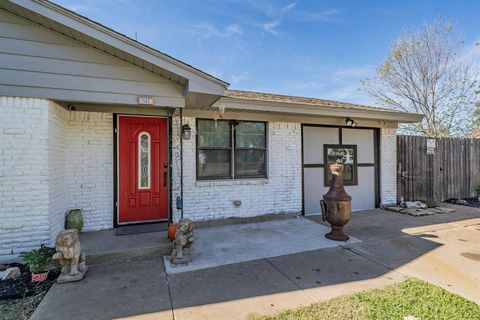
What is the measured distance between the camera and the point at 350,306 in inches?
99.3

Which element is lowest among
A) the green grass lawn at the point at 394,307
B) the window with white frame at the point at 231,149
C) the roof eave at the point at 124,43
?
the green grass lawn at the point at 394,307

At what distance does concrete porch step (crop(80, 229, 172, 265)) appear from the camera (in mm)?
3676

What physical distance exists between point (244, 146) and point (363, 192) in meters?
3.80

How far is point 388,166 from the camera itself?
7312mm

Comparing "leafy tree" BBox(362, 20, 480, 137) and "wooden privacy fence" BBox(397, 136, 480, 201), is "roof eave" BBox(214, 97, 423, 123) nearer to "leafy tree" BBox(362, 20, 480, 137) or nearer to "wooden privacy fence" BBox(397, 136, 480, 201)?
"wooden privacy fence" BBox(397, 136, 480, 201)

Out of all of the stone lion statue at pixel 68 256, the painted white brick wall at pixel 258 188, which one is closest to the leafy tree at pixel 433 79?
the painted white brick wall at pixel 258 188

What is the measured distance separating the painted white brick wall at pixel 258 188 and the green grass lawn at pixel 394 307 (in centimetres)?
326

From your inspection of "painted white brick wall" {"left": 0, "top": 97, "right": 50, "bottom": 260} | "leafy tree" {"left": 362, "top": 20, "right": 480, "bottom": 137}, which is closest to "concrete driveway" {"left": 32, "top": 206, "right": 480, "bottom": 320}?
"painted white brick wall" {"left": 0, "top": 97, "right": 50, "bottom": 260}

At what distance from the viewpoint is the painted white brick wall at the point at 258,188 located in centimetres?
534

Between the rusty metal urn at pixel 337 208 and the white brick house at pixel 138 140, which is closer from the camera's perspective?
the white brick house at pixel 138 140

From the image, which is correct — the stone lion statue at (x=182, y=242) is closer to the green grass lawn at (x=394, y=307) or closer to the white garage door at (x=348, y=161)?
the green grass lawn at (x=394, y=307)

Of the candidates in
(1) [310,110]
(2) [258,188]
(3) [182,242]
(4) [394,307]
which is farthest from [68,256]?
(1) [310,110]

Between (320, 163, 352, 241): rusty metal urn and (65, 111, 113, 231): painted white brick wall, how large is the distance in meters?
4.08

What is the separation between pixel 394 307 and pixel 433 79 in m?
14.9
